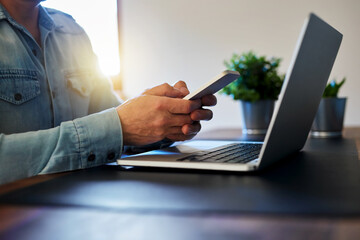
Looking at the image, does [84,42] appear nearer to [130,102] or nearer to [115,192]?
[130,102]

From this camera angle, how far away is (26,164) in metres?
0.69

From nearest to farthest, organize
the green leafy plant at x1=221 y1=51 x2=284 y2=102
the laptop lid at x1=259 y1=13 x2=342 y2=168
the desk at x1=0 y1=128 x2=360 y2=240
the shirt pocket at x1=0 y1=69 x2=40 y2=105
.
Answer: the desk at x1=0 y1=128 x2=360 y2=240 → the laptop lid at x1=259 y1=13 x2=342 y2=168 → the shirt pocket at x1=0 y1=69 x2=40 y2=105 → the green leafy plant at x1=221 y1=51 x2=284 y2=102

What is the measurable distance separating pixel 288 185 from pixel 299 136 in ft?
1.06

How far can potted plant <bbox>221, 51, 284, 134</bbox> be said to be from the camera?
143 centimetres

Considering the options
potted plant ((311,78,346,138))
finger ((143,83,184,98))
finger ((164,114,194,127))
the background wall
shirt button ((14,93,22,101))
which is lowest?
potted plant ((311,78,346,138))

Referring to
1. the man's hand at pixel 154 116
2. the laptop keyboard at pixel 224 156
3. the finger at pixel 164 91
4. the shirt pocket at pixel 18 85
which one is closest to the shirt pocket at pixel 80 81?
the shirt pocket at pixel 18 85

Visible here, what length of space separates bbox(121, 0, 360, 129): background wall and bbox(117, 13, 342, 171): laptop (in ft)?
7.60

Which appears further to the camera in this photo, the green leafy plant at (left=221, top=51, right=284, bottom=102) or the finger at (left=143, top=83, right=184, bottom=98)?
the green leafy plant at (left=221, top=51, right=284, bottom=102)

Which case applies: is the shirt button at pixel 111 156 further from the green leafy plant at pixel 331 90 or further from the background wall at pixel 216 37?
the background wall at pixel 216 37

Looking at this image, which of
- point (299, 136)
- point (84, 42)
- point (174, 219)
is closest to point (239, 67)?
point (84, 42)

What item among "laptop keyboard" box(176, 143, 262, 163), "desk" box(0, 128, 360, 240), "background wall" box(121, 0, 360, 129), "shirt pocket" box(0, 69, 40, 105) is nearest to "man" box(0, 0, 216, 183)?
"shirt pocket" box(0, 69, 40, 105)

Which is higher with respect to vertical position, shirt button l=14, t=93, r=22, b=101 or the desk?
shirt button l=14, t=93, r=22, b=101

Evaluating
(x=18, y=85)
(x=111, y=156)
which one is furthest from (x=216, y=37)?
(x=111, y=156)

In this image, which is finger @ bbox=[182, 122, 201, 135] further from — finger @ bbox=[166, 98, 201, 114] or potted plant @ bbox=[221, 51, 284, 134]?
potted plant @ bbox=[221, 51, 284, 134]
